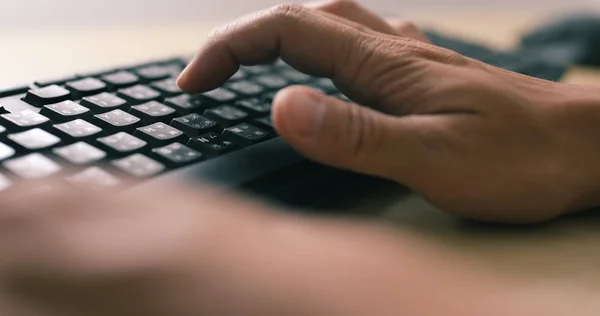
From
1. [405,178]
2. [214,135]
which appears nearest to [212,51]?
[214,135]

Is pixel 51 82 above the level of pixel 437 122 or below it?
below

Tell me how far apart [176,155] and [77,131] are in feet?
0.22

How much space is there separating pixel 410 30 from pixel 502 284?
0.43m

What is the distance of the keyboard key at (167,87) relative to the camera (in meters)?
0.50

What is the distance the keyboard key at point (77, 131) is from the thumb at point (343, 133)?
129 mm

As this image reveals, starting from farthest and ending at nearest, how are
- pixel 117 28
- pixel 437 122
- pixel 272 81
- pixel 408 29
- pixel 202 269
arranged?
pixel 117 28, pixel 408 29, pixel 272 81, pixel 437 122, pixel 202 269

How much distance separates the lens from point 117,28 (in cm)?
92

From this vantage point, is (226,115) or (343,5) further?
(343,5)

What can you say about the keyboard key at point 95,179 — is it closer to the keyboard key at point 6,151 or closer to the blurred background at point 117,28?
the keyboard key at point 6,151

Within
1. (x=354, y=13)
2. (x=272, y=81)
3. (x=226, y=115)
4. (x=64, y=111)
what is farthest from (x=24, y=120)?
(x=354, y=13)

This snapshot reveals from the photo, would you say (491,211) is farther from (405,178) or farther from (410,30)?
(410,30)

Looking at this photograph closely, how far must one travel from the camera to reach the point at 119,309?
9.6 inches

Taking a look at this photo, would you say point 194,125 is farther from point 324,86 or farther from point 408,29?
point 408,29

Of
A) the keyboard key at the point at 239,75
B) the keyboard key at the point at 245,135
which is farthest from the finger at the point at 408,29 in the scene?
the keyboard key at the point at 245,135
